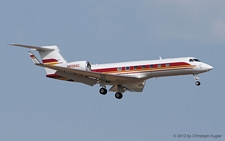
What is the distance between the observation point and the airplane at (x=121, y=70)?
32625 millimetres

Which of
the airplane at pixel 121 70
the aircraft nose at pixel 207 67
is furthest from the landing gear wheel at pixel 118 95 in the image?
the aircraft nose at pixel 207 67

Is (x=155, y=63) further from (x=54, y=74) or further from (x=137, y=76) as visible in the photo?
(x=54, y=74)

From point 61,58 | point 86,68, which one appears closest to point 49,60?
point 61,58

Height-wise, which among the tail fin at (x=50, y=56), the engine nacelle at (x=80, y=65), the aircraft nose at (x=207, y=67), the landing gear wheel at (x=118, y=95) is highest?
the tail fin at (x=50, y=56)

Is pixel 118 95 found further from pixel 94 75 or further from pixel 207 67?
pixel 207 67

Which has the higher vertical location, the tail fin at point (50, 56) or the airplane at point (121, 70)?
the tail fin at point (50, 56)

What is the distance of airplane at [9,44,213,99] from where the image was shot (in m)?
32.6

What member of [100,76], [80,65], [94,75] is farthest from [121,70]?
[80,65]

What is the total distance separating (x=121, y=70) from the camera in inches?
1329

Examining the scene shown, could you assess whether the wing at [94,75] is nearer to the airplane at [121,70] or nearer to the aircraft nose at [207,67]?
the airplane at [121,70]

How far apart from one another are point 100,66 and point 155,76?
394cm

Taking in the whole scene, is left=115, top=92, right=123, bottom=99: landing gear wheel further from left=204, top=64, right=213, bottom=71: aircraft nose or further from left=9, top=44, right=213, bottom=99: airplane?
left=204, top=64, right=213, bottom=71: aircraft nose

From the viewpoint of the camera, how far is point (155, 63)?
3281 centimetres

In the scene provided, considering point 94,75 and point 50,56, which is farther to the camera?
point 50,56
